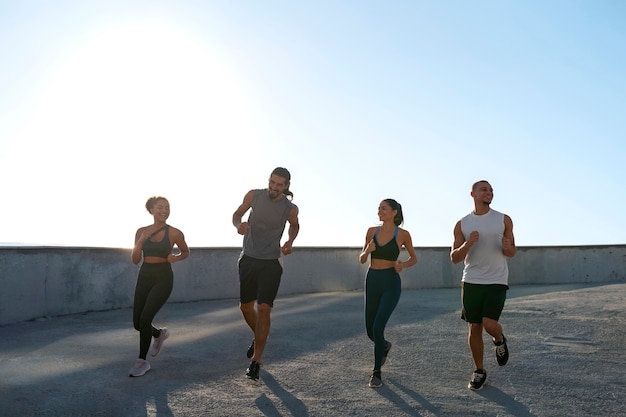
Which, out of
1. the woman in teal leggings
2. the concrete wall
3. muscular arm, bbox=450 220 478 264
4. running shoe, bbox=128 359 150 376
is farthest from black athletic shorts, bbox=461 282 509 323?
the concrete wall

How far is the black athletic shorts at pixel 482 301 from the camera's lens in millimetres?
5633

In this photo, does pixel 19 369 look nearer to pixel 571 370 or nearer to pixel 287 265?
pixel 571 370

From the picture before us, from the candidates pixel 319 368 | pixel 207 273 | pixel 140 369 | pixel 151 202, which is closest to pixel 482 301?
pixel 319 368

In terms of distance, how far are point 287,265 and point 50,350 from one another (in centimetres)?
924

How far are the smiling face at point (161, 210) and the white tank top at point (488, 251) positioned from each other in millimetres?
3054

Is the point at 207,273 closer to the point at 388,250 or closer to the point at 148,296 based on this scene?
the point at 148,296

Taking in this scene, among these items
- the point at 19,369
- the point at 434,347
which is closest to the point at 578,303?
the point at 434,347

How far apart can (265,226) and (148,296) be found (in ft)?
4.58

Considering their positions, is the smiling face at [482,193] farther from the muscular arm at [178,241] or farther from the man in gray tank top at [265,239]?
the muscular arm at [178,241]

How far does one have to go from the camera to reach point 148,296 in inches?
254

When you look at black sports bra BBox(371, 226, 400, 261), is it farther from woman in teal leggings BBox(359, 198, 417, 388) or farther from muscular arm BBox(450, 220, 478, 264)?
muscular arm BBox(450, 220, 478, 264)

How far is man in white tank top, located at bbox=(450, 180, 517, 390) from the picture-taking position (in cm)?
562

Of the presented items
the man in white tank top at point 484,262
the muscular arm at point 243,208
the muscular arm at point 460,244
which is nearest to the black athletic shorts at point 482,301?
the man in white tank top at point 484,262

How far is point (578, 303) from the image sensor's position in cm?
1209
